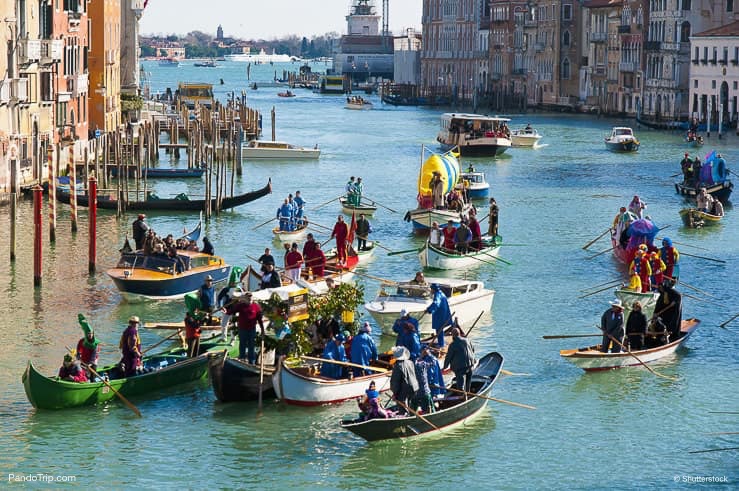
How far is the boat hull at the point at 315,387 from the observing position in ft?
69.6

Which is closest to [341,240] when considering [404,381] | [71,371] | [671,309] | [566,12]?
[671,309]

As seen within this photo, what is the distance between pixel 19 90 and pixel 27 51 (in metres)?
1.42

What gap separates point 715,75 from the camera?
272 feet

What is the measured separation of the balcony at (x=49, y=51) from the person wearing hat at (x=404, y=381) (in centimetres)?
2961

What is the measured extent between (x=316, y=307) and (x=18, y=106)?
79.3 feet

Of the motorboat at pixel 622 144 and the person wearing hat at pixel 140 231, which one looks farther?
the motorboat at pixel 622 144

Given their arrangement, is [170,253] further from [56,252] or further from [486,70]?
[486,70]

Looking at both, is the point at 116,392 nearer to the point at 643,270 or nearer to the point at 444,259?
the point at 643,270

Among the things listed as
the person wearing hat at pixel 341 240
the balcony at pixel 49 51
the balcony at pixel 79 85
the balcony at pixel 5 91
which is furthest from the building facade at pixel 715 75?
the person wearing hat at pixel 341 240

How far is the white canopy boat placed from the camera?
26.0 m

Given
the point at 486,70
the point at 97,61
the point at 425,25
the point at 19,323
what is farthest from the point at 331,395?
the point at 425,25

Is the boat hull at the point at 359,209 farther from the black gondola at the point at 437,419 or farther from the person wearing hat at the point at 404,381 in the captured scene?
the person wearing hat at the point at 404,381

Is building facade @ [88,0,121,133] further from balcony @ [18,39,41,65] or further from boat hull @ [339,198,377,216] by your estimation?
boat hull @ [339,198,377,216]

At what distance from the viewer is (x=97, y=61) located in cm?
6003
